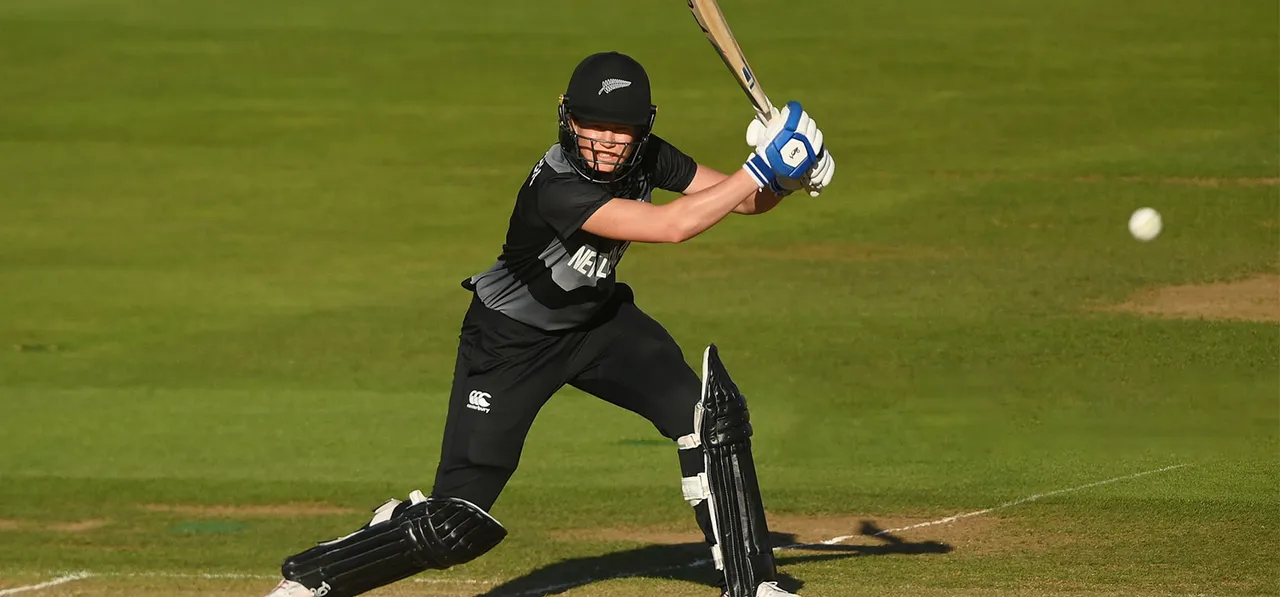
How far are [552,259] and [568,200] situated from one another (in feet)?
1.19

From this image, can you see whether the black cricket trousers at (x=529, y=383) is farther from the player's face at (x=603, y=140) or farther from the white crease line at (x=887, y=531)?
the white crease line at (x=887, y=531)

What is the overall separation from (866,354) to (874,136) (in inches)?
316

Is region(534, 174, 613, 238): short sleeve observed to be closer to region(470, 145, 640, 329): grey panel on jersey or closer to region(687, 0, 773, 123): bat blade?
region(470, 145, 640, 329): grey panel on jersey

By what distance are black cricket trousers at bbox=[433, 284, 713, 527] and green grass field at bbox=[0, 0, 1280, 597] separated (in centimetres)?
119

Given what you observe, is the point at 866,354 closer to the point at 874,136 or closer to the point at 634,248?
the point at 634,248

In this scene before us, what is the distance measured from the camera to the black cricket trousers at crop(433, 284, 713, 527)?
6559 mm

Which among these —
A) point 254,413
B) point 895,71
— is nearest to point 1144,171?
point 895,71

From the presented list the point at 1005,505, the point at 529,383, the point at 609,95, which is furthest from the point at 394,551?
→ the point at 1005,505

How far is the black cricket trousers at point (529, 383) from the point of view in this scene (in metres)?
6.56

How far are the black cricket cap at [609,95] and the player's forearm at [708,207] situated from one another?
0.40m

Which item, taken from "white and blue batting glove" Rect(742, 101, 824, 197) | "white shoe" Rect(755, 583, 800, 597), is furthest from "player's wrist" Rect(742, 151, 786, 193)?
"white shoe" Rect(755, 583, 800, 597)

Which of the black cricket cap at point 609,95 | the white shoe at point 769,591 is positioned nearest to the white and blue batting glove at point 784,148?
the black cricket cap at point 609,95

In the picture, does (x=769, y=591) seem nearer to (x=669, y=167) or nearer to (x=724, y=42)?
(x=669, y=167)

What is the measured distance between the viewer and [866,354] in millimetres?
12414
